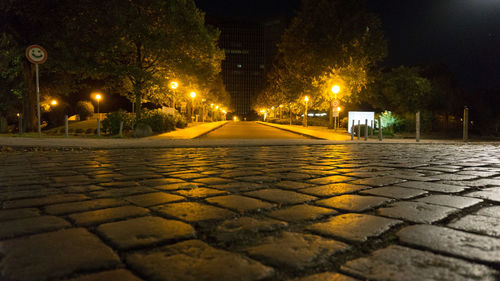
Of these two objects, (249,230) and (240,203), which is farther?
(240,203)

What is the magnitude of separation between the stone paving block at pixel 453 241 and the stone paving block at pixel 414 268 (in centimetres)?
13

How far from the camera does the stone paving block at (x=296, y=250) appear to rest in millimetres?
1824

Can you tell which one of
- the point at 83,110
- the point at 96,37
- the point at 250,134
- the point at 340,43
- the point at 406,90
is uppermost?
the point at 340,43

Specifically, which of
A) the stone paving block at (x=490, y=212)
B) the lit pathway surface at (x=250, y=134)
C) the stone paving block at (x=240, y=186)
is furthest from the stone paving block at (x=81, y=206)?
the lit pathway surface at (x=250, y=134)

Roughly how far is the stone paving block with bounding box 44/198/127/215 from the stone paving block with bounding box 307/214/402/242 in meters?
1.92

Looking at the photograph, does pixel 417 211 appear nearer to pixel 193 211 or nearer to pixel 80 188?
pixel 193 211

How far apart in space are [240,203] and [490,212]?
2.17m

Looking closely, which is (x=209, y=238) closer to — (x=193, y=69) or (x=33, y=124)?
(x=193, y=69)

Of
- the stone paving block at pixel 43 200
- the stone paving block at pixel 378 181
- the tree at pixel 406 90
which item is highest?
the tree at pixel 406 90

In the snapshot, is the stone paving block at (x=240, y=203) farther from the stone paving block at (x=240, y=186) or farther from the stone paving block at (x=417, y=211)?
the stone paving block at (x=417, y=211)

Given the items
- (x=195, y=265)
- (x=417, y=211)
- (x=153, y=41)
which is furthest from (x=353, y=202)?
(x=153, y=41)

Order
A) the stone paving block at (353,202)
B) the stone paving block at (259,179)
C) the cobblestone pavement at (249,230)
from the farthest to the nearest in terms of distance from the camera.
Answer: the stone paving block at (259,179) < the stone paving block at (353,202) < the cobblestone pavement at (249,230)

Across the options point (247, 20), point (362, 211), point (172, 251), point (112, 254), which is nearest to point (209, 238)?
point (172, 251)

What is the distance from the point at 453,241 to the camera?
2.12 meters
